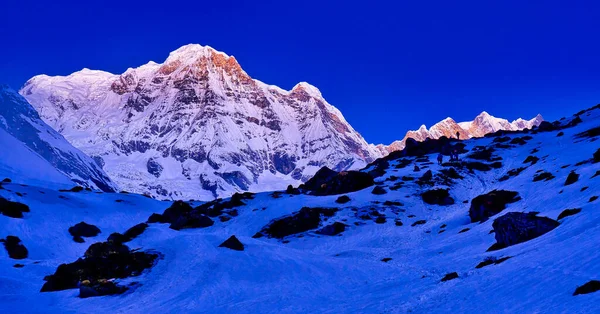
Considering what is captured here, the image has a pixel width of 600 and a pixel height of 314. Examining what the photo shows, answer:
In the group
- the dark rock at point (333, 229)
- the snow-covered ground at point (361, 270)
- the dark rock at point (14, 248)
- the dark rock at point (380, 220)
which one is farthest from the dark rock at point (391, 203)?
the dark rock at point (14, 248)

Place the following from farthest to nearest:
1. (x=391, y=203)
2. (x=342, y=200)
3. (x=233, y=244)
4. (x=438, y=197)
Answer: (x=342, y=200) < (x=438, y=197) < (x=391, y=203) < (x=233, y=244)

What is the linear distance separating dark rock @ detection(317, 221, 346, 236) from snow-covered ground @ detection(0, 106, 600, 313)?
2.99 ft

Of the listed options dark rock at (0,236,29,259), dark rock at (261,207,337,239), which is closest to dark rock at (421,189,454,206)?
dark rock at (261,207,337,239)

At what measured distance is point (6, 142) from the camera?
147 m

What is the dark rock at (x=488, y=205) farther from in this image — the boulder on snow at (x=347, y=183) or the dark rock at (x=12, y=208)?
the dark rock at (x=12, y=208)

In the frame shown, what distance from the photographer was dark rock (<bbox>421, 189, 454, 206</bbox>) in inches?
2490

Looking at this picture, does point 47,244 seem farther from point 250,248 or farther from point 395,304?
point 395,304

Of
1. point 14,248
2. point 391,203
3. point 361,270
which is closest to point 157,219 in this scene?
point 14,248

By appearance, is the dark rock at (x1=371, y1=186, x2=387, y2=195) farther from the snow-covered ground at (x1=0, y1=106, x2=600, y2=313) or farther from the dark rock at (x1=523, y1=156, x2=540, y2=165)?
the dark rock at (x1=523, y1=156, x2=540, y2=165)

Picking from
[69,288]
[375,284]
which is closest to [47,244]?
[69,288]

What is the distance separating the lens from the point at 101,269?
2961 centimetres

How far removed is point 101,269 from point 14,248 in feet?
73.3

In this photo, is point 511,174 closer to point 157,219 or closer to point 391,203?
point 391,203

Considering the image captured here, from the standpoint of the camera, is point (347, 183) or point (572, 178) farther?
point (347, 183)
